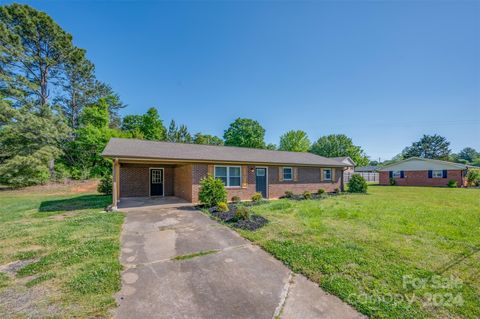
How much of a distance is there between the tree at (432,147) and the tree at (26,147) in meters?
78.0

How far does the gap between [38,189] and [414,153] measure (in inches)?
3114

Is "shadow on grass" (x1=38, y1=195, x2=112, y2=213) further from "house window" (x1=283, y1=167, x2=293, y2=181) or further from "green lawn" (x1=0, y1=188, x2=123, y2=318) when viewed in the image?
"house window" (x1=283, y1=167, x2=293, y2=181)

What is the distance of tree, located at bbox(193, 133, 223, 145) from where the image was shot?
38.4 meters

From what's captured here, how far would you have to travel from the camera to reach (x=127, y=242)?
5.17 meters

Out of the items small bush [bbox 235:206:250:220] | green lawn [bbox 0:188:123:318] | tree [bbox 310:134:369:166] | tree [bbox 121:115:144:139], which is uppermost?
tree [bbox 121:115:144:139]

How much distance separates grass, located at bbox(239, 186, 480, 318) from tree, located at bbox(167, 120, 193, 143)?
109ft

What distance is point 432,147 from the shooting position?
55.0m

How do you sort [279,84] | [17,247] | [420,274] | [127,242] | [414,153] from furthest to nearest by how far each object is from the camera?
[414,153] < [279,84] < [127,242] < [17,247] < [420,274]

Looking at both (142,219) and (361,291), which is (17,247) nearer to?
(142,219)

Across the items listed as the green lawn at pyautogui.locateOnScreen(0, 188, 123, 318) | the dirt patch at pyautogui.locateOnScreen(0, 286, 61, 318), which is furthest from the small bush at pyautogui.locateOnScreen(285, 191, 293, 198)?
the dirt patch at pyautogui.locateOnScreen(0, 286, 61, 318)

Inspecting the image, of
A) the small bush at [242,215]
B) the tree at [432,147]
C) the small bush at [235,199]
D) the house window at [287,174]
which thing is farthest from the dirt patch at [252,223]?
the tree at [432,147]

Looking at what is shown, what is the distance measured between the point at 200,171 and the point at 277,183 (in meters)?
5.35

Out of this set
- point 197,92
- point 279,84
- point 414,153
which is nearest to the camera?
point 279,84

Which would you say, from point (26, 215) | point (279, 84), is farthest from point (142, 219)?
point (279, 84)
